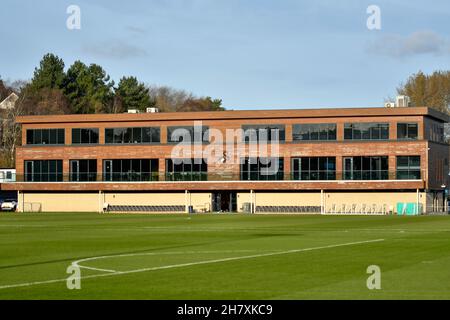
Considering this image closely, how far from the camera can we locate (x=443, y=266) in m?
25.8

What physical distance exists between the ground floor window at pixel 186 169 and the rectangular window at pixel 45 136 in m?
14.9

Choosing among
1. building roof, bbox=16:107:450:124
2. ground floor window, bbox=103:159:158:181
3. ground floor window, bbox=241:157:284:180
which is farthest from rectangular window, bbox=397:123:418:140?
ground floor window, bbox=103:159:158:181

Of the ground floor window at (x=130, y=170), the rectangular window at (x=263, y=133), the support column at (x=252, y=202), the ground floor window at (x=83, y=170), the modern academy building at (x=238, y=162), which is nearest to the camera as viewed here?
the modern academy building at (x=238, y=162)

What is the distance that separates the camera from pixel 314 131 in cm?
10994

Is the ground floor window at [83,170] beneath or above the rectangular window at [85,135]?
beneath

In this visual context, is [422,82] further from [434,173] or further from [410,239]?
[410,239]

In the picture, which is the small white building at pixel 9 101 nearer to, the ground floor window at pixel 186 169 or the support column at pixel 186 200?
the ground floor window at pixel 186 169

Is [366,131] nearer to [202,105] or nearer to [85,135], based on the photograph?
[85,135]

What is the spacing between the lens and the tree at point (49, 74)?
168 meters

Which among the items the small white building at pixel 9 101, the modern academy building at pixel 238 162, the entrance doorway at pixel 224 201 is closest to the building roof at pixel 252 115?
the modern academy building at pixel 238 162

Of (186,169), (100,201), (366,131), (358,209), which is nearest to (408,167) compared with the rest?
(366,131)

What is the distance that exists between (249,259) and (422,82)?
453 ft

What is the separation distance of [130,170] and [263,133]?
17.3 m
